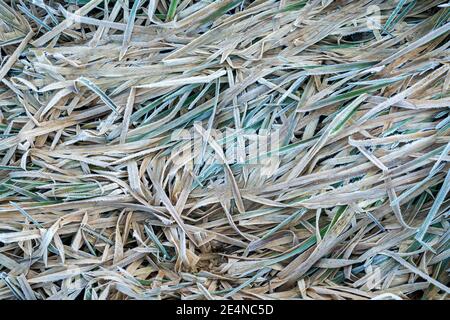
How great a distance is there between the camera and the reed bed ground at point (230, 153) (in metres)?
0.89

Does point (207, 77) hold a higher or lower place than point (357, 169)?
higher

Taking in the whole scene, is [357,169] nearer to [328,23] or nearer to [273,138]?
[273,138]

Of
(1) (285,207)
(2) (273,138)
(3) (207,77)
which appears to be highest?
(3) (207,77)

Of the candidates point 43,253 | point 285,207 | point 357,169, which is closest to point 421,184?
point 357,169

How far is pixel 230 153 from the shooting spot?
0.92 m

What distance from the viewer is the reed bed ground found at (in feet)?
2.91

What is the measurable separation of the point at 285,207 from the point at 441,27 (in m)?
0.38

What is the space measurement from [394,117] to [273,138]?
0.20 metres

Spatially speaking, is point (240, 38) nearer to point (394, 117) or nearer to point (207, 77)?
point (207, 77)

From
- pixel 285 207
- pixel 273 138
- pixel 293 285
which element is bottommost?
pixel 293 285
